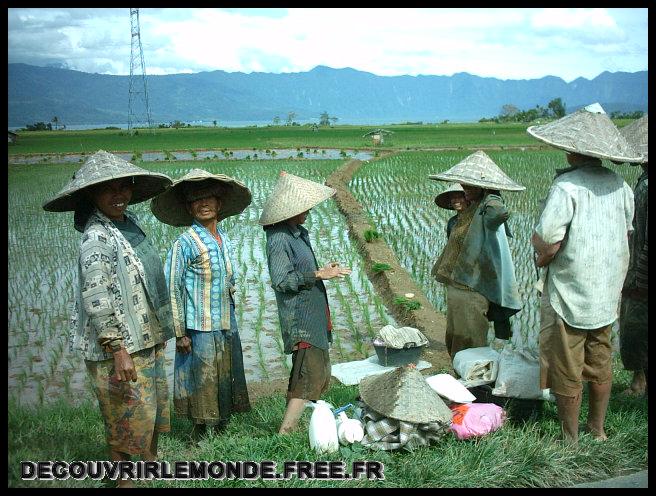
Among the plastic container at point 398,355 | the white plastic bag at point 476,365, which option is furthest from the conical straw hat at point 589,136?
the plastic container at point 398,355

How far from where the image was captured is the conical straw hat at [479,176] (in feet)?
12.9

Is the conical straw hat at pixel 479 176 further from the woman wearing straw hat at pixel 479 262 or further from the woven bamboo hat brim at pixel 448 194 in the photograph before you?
the woven bamboo hat brim at pixel 448 194

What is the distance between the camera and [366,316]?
6.25m

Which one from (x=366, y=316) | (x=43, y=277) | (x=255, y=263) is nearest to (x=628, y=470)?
(x=366, y=316)

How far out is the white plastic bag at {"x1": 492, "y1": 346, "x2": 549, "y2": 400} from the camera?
3.42 metres

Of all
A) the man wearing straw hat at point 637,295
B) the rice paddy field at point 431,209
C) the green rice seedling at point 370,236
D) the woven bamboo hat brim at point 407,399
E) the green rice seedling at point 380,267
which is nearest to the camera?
the woven bamboo hat brim at point 407,399

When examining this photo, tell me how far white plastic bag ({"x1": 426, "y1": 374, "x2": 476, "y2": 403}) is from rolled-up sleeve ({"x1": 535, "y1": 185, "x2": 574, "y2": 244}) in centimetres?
97

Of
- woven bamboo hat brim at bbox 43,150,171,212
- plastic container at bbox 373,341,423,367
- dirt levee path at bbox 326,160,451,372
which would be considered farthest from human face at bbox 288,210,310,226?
dirt levee path at bbox 326,160,451,372

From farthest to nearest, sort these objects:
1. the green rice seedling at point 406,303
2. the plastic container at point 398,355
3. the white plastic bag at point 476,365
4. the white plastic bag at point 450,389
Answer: the green rice seedling at point 406,303, the plastic container at point 398,355, the white plastic bag at point 476,365, the white plastic bag at point 450,389

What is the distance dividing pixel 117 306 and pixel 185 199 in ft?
2.88

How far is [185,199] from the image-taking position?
3.50 metres

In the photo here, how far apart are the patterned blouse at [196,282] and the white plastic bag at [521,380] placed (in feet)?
5.04

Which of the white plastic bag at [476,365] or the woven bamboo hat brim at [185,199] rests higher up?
the woven bamboo hat brim at [185,199]

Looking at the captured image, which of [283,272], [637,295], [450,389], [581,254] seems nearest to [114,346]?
[283,272]
